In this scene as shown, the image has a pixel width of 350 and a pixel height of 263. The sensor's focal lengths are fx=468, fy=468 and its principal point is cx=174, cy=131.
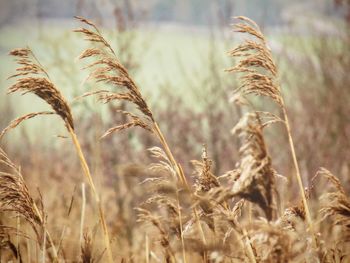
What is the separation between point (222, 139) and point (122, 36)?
293cm

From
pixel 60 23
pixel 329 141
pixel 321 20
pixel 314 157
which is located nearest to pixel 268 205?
pixel 314 157

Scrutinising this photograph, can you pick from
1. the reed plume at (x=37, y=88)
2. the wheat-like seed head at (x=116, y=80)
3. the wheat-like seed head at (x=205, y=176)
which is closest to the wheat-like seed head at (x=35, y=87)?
the reed plume at (x=37, y=88)

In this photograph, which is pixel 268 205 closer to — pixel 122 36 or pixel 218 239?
pixel 218 239

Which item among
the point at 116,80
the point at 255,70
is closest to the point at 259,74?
the point at 255,70

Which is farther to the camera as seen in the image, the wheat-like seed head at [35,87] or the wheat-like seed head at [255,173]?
the wheat-like seed head at [35,87]

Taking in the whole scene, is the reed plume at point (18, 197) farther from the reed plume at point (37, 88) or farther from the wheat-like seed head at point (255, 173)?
the wheat-like seed head at point (255, 173)

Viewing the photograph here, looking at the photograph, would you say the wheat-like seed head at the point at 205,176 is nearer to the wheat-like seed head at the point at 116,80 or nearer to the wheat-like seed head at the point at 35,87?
the wheat-like seed head at the point at 116,80

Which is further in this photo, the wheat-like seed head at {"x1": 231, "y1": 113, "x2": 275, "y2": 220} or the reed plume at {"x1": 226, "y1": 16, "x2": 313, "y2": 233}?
the reed plume at {"x1": 226, "y1": 16, "x2": 313, "y2": 233}

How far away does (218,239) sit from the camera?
7.30 ft

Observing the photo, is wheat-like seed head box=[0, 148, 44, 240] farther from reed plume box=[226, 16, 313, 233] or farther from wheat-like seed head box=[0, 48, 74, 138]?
reed plume box=[226, 16, 313, 233]

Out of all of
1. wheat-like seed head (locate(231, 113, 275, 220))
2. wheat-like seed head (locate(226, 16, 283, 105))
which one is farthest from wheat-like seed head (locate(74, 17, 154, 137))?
wheat-like seed head (locate(231, 113, 275, 220))

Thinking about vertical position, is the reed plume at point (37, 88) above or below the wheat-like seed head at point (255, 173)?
above

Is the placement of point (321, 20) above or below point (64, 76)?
above

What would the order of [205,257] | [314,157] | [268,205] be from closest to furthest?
1. [268,205]
2. [205,257]
3. [314,157]
